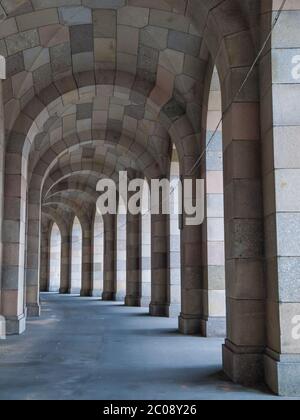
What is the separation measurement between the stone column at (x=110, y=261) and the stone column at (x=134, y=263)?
129 inches

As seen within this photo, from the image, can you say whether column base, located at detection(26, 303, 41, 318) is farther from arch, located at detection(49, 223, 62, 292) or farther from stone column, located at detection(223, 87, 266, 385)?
arch, located at detection(49, 223, 62, 292)

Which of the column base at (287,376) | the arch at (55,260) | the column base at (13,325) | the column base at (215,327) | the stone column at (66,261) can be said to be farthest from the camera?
the arch at (55,260)

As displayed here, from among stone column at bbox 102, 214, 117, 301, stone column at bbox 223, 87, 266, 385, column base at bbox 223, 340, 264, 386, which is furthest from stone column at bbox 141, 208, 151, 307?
column base at bbox 223, 340, 264, 386

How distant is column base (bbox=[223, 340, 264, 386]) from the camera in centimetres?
536

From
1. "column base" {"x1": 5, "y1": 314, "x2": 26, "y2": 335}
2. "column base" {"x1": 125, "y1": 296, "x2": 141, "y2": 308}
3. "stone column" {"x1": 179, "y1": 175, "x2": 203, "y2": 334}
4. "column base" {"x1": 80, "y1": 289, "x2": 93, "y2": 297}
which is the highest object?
"stone column" {"x1": 179, "y1": 175, "x2": 203, "y2": 334}

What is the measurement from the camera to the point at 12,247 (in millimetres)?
9516

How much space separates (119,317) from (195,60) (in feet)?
22.9

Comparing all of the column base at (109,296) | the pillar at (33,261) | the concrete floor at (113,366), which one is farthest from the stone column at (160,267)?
the column base at (109,296)

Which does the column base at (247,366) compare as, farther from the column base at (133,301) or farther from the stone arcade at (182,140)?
the column base at (133,301)

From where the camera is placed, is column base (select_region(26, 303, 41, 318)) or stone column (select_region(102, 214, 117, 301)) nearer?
column base (select_region(26, 303, 41, 318))

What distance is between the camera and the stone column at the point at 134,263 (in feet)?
54.5

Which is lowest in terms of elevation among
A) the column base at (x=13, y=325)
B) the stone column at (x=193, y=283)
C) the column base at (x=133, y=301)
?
the column base at (x=133, y=301)

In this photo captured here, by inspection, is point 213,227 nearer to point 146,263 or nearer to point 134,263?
point 146,263

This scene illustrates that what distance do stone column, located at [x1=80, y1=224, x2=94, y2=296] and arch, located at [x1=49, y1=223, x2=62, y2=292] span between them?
7.66 meters
